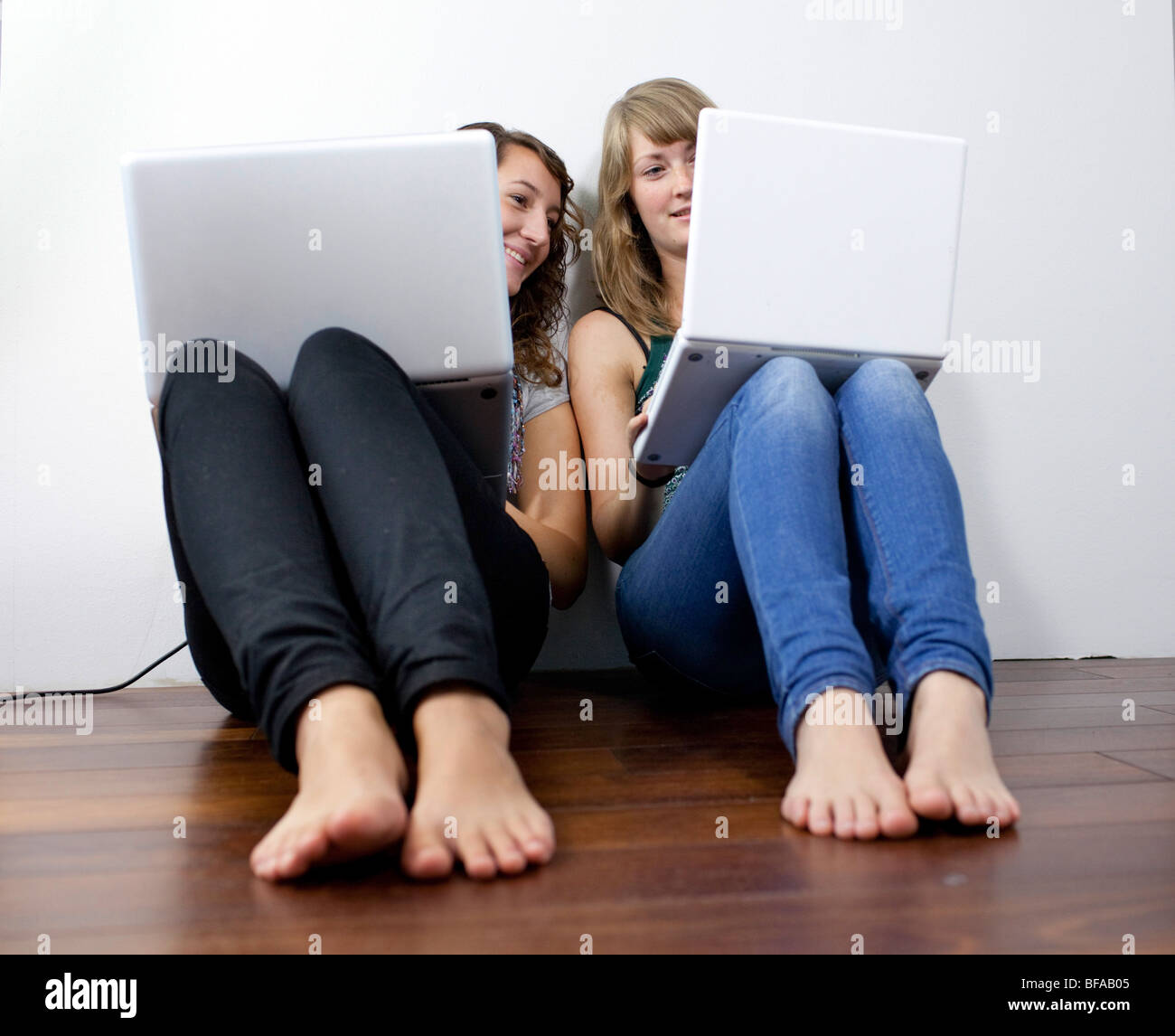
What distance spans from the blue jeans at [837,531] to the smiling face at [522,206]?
0.55 meters

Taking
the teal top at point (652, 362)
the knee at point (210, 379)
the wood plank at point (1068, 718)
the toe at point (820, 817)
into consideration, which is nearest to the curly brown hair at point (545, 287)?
the teal top at point (652, 362)

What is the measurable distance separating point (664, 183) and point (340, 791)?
1.11m

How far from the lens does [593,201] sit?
1.65 metres

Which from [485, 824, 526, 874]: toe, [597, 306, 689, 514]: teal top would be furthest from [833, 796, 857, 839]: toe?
[597, 306, 689, 514]: teal top

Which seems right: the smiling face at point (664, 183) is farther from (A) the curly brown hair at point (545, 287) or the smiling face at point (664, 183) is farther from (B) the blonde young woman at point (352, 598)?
(B) the blonde young woman at point (352, 598)

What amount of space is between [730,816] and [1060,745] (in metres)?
0.46

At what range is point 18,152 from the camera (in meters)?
1.55

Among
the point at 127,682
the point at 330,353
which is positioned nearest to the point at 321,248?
the point at 330,353

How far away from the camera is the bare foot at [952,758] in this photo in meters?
0.74

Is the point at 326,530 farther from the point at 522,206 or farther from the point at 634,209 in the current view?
the point at 634,209

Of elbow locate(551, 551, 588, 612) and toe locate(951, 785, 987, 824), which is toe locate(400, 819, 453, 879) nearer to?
toe locate(951, 785, 987, 824)

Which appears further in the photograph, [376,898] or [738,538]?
[738,538]

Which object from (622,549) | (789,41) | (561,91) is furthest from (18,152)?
(789,41)
